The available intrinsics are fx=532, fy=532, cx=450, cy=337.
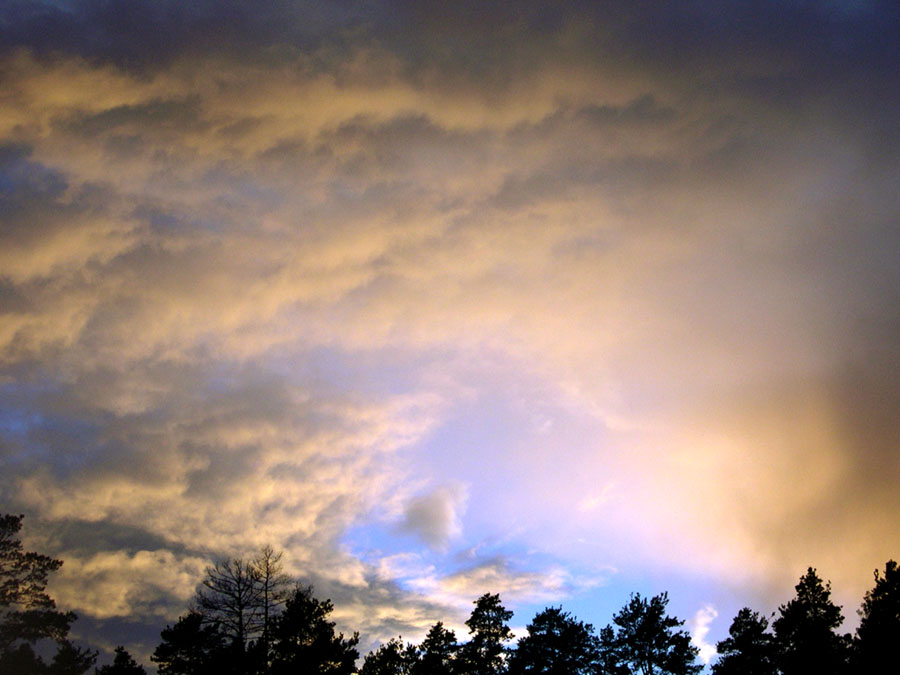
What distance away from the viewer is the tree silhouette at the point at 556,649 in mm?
43562

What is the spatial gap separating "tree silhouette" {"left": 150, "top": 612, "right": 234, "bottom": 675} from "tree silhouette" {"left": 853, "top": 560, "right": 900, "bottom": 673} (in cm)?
3917

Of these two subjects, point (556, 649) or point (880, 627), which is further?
point (556, 649)

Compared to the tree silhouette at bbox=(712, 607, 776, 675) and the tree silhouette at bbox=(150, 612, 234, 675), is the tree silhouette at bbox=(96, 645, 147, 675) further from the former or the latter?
the tree silhouette at bbox=(712, 607, 776, 675)

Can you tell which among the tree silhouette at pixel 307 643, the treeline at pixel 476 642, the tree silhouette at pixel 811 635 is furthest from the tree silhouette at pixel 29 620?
the tree silhouette at pixel 811 635

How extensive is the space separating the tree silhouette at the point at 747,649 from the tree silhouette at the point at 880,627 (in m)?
6.08

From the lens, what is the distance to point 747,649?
39.4 metres

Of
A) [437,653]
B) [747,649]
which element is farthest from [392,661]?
[747,649]

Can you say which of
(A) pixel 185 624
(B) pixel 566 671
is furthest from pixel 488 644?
(A) pixel 185 624

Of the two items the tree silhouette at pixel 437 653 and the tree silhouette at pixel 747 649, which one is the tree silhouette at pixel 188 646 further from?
the tree silhouette at pixel 747 649

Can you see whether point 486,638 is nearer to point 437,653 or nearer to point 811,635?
point 437,653

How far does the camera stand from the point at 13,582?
4706 centimetres

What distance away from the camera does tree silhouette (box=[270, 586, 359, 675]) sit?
33.8 m

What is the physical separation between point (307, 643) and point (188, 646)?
7.89 meters

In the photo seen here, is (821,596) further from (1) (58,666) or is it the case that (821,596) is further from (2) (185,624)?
(1) (58,666)
